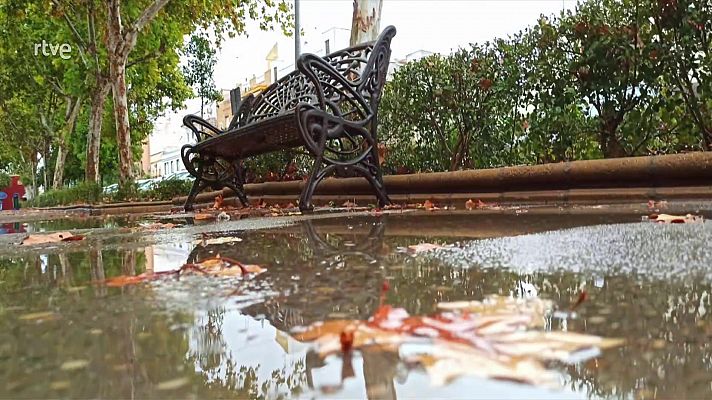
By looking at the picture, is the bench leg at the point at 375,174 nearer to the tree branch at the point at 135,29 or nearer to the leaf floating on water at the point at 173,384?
the leaf floating on water at the point at 173,384

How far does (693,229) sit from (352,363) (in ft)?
5.40

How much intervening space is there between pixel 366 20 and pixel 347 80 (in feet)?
Result: 10.3

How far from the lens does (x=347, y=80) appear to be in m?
4.00

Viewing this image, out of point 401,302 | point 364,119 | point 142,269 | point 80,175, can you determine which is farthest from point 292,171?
point 80,175

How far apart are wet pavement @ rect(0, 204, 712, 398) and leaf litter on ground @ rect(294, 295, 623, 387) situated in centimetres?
2

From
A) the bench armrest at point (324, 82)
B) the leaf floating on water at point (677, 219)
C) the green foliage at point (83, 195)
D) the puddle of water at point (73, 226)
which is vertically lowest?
the puddle of water at point (73, 226)

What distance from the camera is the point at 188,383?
0.71 meters

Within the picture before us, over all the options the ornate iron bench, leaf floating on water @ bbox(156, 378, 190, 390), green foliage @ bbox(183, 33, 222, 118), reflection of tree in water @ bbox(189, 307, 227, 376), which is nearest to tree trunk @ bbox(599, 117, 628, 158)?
the ornate iron bench

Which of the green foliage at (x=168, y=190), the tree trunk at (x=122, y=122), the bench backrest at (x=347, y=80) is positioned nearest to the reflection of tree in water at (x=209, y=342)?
the bench backrest at (x=347, y=80)

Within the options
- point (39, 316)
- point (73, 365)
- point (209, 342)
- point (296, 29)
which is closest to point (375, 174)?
point (39, 316)

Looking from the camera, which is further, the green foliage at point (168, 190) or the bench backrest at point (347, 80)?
the green foliage at point (168, 190)

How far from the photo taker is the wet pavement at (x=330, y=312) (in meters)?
0.68

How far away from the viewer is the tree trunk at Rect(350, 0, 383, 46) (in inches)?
268

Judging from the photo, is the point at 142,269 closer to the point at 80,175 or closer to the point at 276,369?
the point at 276,369
